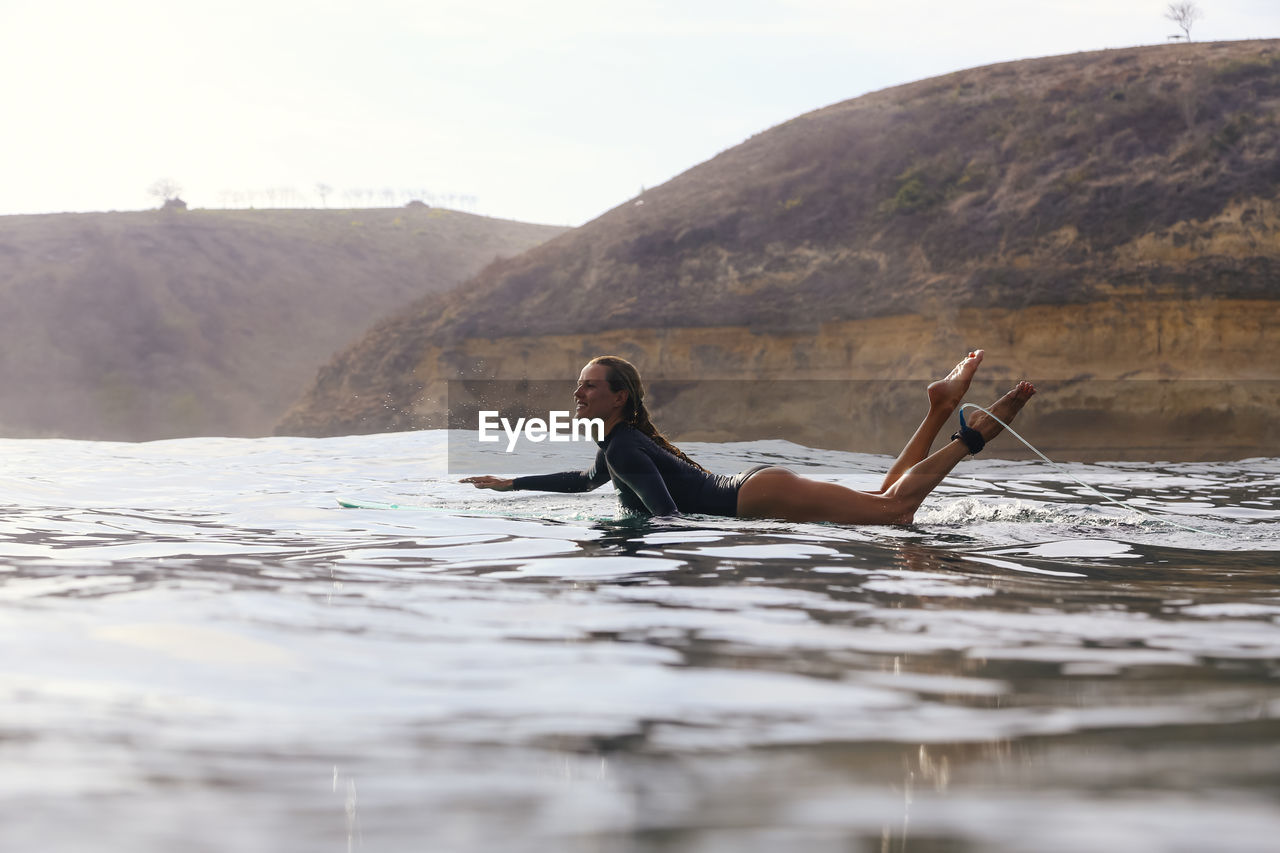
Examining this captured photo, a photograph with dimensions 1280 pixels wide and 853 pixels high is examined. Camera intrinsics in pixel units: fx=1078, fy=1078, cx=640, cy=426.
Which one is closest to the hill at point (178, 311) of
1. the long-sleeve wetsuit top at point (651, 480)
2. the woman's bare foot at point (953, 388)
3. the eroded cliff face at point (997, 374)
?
the eroded cliff face at point (997, 374)

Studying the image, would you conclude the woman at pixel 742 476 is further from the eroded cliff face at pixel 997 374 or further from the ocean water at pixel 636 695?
the eroded cliff face at pixel 997 374

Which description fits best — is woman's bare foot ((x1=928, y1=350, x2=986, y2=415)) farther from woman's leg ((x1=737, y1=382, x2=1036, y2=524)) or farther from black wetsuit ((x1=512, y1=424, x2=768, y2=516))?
black wetsuit ((x1=512, y1=424, x2=768, y2=516))

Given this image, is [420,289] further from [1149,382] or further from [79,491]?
[79,491]

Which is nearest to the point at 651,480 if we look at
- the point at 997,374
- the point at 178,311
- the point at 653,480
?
the point at 653,480

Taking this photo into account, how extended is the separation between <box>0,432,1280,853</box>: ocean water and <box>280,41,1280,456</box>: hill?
17224mm

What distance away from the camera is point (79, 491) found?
31.4ft

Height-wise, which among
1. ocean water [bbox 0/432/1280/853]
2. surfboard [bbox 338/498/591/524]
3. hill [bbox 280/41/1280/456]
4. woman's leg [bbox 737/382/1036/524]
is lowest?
surfboard [bbox 338/498/591/524]

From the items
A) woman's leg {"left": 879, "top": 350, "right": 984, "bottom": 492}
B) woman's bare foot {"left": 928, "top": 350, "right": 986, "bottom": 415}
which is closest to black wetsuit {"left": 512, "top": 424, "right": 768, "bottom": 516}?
woman's leg {"left": 879, "top": 350, "right": 984, "bottom": 492}

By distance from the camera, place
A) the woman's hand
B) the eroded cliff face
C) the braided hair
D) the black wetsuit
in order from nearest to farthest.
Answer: the black wetsuit < the braided hair < the woman's hand < the eroded cliff face

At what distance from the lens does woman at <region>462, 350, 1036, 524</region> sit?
6.78 meters

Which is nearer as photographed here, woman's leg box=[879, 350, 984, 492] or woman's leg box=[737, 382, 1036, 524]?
woman's leg box=[737, 382, 1036, 524]

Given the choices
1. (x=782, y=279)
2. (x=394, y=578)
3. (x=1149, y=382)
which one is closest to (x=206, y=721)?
(x=394, y=578)

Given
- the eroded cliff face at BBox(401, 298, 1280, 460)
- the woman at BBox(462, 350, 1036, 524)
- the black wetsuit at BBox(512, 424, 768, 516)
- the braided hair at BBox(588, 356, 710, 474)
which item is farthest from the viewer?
the eroded cliff face at BBox(401, 298, 1280, 460)

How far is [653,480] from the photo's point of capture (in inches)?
262
